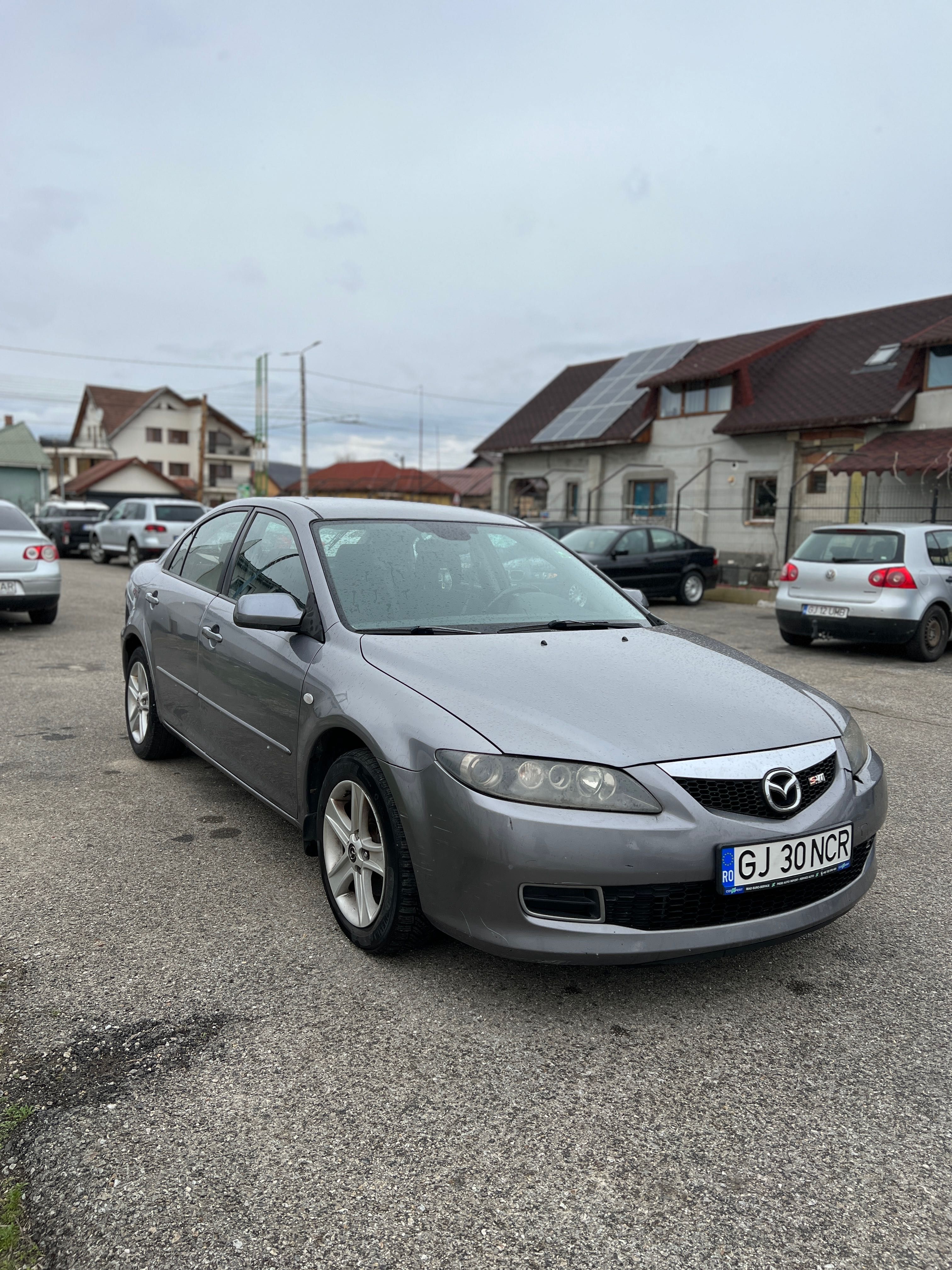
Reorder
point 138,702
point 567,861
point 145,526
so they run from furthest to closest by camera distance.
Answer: point 145,526, point 138,702, point 567,861

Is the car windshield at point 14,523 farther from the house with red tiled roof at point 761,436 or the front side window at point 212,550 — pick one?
the house with red tiled roof at point 761,436

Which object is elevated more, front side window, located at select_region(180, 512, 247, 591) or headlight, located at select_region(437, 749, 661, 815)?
front side window, located at select_region(180, 512, 247, 591)

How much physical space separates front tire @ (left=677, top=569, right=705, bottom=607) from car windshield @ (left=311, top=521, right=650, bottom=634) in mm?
13982

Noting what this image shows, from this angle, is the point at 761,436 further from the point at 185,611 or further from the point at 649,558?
the point at 185,611

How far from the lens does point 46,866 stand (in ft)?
13.0

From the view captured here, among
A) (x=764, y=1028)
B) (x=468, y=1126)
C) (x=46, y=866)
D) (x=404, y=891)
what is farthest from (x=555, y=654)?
(x=46, y=866)

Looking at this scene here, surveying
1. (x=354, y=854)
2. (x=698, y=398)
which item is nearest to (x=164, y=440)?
(x=698, y=398)

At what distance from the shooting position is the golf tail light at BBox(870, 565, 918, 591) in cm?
1025

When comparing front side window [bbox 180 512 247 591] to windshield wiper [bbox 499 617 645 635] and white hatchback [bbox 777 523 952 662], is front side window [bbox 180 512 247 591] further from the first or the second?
white hatchback [bbox 777 523 952 662]

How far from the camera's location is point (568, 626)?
379cm

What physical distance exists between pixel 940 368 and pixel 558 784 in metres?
21.2

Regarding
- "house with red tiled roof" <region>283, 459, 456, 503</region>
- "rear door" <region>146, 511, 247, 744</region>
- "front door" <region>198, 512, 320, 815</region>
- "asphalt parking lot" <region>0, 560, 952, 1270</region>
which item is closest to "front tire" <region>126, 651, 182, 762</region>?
"rear door" <region>146, 511, 247, 744</region>

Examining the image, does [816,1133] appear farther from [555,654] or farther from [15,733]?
[15,733]

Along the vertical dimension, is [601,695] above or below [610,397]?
below
